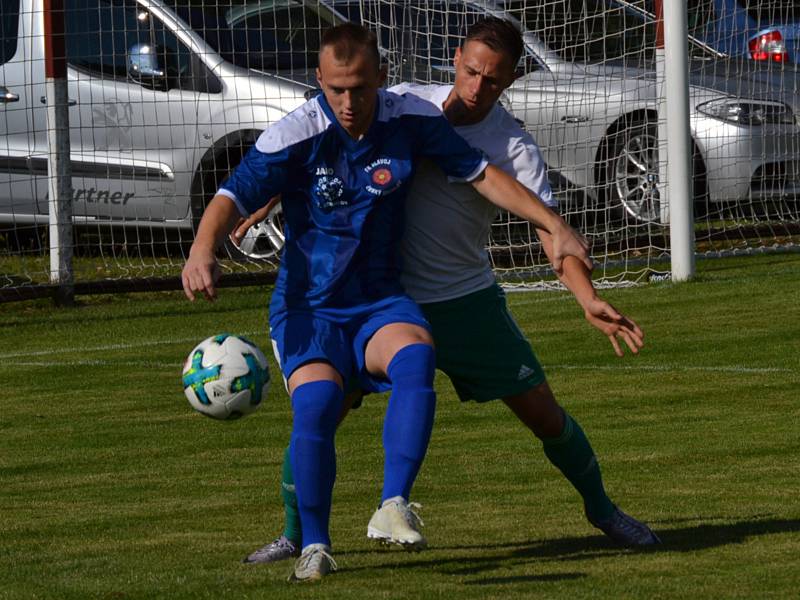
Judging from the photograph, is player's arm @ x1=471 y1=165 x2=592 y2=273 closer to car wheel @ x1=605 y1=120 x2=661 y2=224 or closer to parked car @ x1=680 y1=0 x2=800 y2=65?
car wheel @ x1=605 y1=120 x2=661 y2=224

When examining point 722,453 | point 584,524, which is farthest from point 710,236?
point 584,524

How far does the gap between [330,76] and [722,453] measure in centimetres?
285

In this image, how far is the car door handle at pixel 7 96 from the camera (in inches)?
543

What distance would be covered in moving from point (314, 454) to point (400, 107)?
1141mm

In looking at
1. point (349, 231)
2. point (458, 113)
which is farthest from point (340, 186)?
point (458, 113)

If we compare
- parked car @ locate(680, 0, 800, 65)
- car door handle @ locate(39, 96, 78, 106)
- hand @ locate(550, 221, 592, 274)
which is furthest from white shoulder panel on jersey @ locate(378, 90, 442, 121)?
parked car @ locate(680, 0, 800, 65)

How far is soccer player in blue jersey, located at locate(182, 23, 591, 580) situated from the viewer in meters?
5.55

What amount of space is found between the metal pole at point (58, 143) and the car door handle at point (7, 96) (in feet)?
1.53

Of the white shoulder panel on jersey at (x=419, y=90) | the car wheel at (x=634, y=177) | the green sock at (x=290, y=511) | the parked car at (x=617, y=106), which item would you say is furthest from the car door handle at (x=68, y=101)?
the green sock at (x=290, y=511)

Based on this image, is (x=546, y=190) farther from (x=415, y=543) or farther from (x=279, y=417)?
(x=279, y=417)

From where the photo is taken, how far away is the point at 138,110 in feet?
45.5

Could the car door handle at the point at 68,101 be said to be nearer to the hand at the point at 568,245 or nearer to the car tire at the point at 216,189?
the car tire at the point at 216,189

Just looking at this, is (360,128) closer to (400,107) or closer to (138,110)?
(400,107)

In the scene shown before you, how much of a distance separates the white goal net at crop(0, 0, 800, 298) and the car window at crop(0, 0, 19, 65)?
0.01 meters
